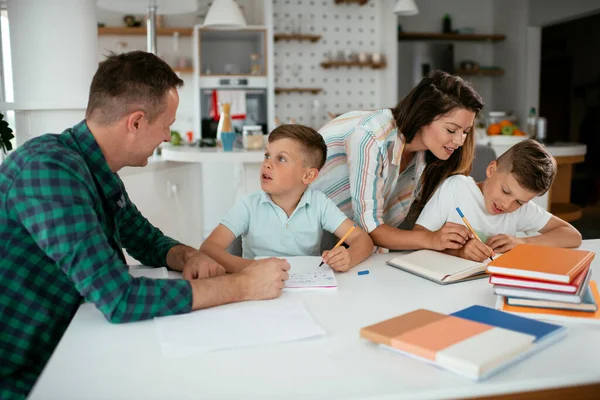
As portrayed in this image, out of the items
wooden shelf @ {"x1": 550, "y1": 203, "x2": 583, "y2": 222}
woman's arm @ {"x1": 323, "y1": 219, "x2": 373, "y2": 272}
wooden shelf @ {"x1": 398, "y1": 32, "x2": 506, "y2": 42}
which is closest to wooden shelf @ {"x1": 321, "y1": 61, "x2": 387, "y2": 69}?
wooden shelf @ {"x1": 398, "y1": 32, "x2": 506, "y2": 42}

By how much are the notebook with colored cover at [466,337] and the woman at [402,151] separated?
617mm

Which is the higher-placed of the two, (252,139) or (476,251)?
(252,139)

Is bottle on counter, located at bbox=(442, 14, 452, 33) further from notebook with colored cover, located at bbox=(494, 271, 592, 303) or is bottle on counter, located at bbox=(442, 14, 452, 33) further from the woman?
notebook with colored cover, located at bbox=(494, 271, 592, 303)

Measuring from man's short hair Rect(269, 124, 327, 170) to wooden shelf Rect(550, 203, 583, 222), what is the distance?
3.34 m

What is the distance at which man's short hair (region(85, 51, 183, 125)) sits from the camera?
1221mm

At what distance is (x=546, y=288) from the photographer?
3.74 feet

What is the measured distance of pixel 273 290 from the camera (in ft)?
4.00

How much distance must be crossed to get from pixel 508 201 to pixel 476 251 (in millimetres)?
327

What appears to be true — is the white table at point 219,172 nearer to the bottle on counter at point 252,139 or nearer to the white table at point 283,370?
the bottle on counter at point 252,139

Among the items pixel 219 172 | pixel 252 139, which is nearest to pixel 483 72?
pixel 219 172

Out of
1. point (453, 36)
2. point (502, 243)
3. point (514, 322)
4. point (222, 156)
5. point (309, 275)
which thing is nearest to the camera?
point (514, 322)

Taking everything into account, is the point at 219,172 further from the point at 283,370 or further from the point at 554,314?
the point at 283,370

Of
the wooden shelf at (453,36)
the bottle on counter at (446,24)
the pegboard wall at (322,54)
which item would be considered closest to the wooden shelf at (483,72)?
the wooden shelf at (453,36)

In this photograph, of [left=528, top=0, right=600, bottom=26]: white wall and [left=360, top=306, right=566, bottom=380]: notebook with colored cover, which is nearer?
[left=360, top=306, right=566, bottom=380]: notebook with colored cover
